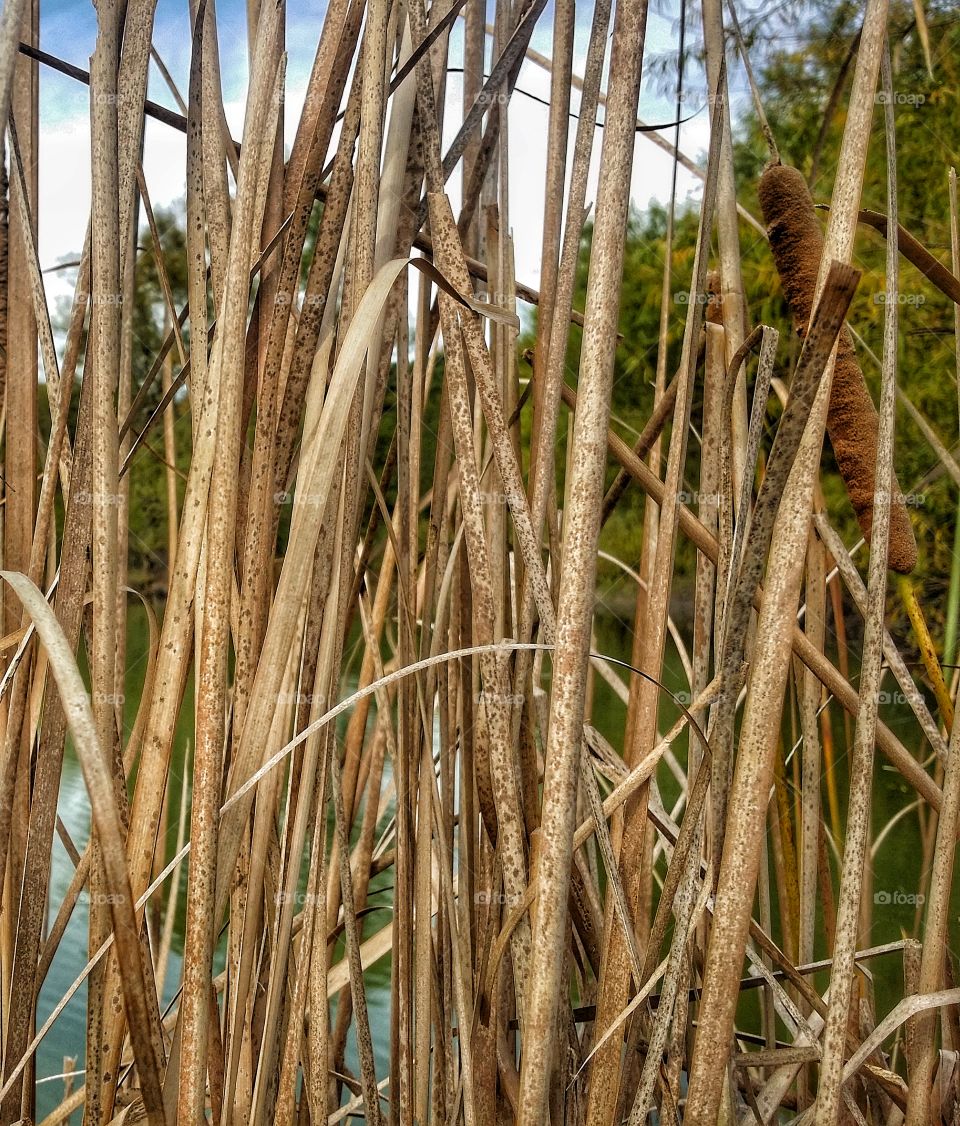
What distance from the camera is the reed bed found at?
0.38 metres

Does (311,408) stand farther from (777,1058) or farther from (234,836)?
(777,1058)

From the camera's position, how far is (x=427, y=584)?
590mm

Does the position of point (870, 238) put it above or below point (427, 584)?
above

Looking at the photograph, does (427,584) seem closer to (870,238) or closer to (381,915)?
(381,915)

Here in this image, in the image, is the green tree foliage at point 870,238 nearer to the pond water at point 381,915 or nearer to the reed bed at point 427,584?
the pond water at point 381,915

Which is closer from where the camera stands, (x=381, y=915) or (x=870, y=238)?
(x=381, y=915)

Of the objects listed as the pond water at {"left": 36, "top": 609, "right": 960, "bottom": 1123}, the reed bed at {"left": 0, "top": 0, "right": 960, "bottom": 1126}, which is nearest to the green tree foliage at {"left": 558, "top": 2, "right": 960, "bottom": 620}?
the pond water at {"left": 36, "top": 609, "right": 960, "bottom": 1123}

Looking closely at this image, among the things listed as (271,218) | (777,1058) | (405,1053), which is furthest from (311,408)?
(777,1058)

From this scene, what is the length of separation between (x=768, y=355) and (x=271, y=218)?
26 centimetres

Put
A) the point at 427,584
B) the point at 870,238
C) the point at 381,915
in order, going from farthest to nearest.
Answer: the point at 870,238
the point at 381,915
the point at 427,584

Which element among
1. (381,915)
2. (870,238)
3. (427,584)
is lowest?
(381,915)

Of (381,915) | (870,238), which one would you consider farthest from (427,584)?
(870,238)

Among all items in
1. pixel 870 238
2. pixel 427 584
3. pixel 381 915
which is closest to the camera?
pixel 427 584

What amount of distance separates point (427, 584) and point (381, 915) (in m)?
2.60
